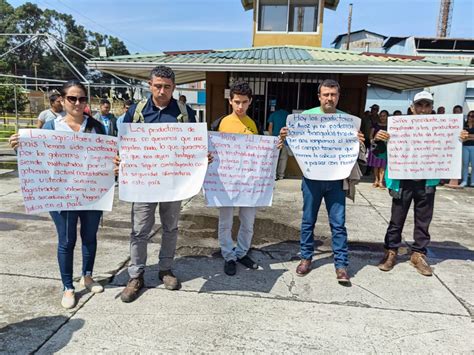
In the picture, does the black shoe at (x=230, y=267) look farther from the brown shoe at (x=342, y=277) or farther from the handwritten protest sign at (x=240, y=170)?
the brown shoe at (x=342, y=277)

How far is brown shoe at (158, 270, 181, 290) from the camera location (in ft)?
11.2

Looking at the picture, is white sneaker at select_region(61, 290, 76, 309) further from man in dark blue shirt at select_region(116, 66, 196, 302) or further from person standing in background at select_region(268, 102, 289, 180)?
person standing in background at select_region(268, 102, 289, 180)

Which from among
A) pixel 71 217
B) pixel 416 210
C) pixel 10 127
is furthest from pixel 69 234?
pixel 10 127

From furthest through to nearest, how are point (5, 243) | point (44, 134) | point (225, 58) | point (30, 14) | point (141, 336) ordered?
point (30, 14), point (225, 58), point (5, 243), point (44, 134), point (141, 336)

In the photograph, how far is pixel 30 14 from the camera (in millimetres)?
68250

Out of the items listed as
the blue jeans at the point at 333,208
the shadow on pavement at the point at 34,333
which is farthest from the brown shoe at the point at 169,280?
the blue jeans at the point at 333,208

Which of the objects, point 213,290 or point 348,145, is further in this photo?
point 348,145

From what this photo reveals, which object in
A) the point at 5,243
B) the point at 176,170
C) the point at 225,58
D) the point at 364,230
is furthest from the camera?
the point at 225,58

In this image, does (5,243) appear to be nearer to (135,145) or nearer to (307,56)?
(135,145)

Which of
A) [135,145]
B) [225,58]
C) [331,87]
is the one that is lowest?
[135,145]

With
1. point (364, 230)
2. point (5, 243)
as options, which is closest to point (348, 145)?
point (364, 230)

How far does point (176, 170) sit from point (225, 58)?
19.8 ft

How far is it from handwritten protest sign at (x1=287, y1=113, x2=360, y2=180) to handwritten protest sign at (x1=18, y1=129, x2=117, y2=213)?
5.83 ft

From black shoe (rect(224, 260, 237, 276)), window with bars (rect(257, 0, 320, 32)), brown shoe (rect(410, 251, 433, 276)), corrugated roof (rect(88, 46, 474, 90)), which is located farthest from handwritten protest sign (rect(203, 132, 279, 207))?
window with bars (rect(257, 0, 320, 32))
